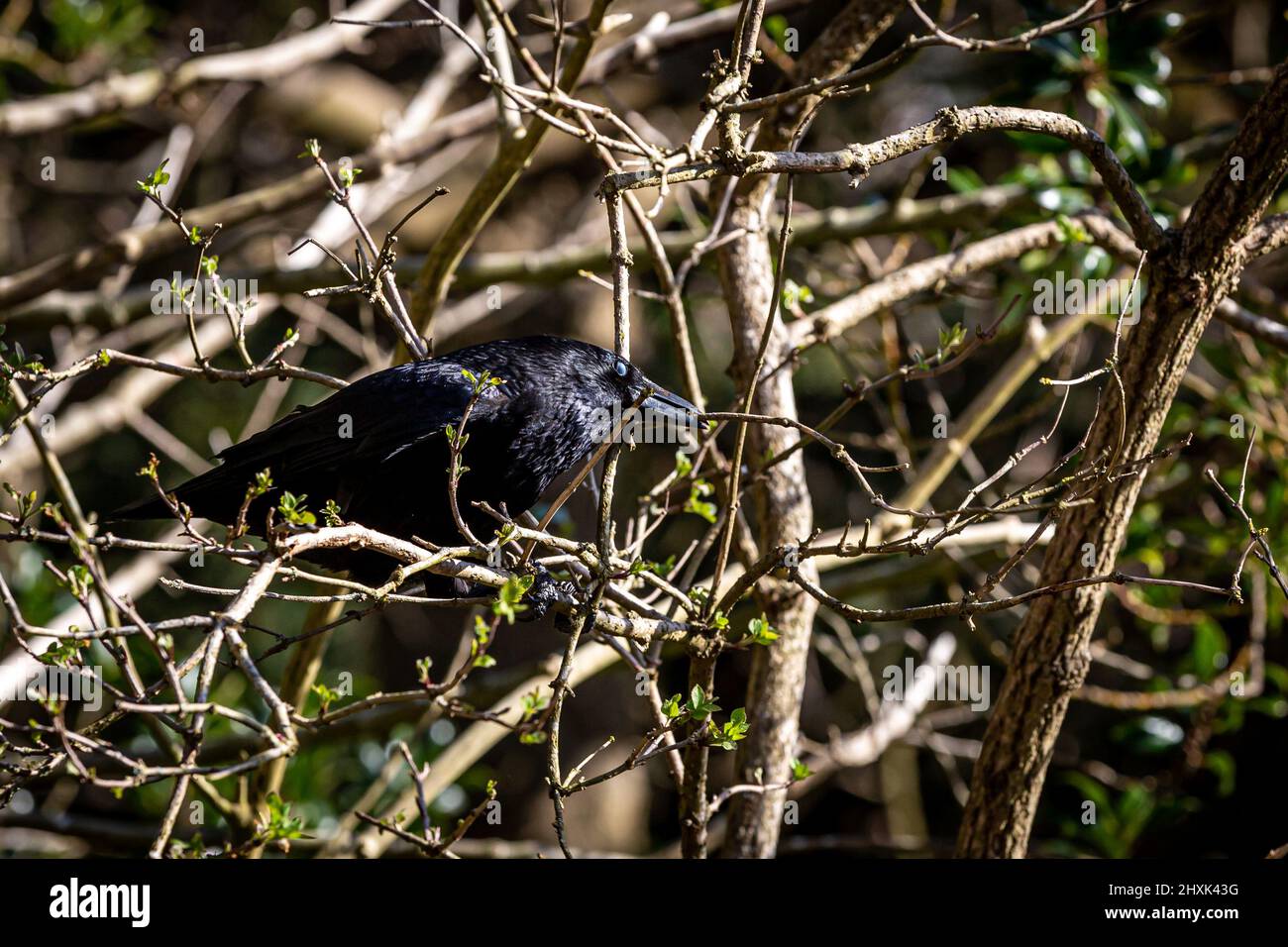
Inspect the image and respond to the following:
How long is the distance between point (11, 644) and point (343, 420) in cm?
253

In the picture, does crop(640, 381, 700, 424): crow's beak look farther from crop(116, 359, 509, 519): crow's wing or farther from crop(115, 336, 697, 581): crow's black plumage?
crop(116, 359, 509, 519): crow's wing

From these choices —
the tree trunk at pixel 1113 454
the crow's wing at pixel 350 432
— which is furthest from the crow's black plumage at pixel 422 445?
the tree trunk at pixel 1113 454

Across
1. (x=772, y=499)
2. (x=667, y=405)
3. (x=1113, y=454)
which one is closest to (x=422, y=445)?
(x=667, y=405)

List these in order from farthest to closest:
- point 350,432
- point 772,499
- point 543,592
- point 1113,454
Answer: point 772,499 → point 350,432 → point 543,592 → point 1113,454

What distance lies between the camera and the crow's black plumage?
2725 millimetres

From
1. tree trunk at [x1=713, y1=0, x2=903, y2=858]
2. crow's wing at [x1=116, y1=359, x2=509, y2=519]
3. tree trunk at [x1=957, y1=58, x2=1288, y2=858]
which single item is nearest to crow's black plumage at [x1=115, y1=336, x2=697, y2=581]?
crow's wing at [x1=116, y1=359, x2=509, y2=519]

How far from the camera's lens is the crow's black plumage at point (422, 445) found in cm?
272

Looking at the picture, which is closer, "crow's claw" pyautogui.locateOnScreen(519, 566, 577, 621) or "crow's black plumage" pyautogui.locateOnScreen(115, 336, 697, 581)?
"crow's claw" pyautogui.locateOnScreen(519, 566, 577, 621)

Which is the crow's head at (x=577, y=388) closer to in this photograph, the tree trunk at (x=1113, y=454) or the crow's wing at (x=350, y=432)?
the crow's wing at (x=350, y=432)

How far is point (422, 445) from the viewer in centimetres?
274

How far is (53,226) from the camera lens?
28.7ft

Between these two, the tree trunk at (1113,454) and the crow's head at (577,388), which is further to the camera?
the crow's head at (577,388)

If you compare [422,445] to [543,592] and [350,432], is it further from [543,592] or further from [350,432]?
[543,592]
